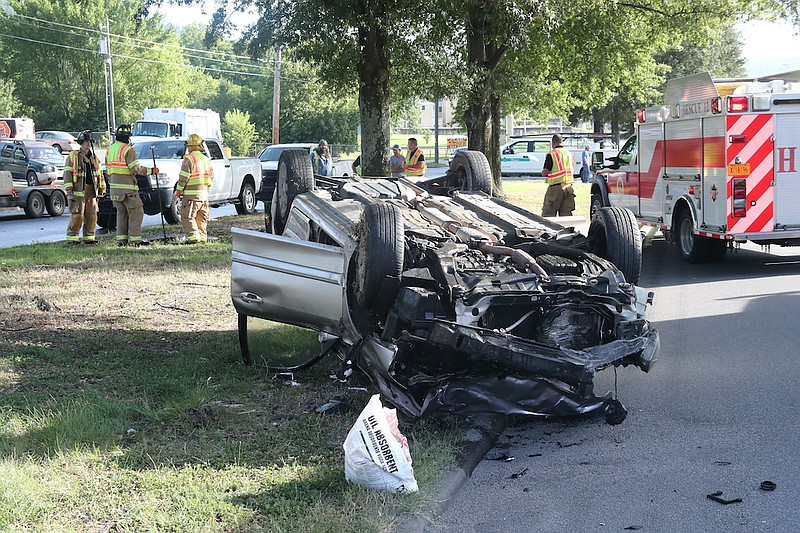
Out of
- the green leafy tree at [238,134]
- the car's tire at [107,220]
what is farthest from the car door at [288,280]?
the green leafy tree at [238,134]

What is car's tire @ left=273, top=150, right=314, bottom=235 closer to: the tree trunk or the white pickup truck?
the white pickup truck

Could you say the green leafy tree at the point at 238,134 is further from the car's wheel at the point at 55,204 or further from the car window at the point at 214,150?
the car window at the point at 214,150

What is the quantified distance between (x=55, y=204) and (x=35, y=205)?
56 centimetres

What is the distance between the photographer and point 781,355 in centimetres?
766

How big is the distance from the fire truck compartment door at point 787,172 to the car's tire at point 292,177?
6.54 m

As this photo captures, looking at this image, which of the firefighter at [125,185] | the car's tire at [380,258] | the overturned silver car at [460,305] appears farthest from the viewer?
the firefighter at [125,185]

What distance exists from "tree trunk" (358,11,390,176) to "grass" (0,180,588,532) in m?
8.97

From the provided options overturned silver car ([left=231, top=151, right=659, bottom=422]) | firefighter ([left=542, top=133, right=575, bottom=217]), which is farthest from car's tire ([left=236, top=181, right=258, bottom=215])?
overturned silver car ([left=231, top=151, right=659, bottom=422])

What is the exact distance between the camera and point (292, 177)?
881 cm

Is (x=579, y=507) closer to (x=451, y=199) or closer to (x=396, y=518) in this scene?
(x=396, y=518)

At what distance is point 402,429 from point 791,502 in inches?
89.4

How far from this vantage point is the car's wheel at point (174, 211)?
1816 centimetres

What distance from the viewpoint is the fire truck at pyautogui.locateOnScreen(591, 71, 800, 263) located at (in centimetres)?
1187

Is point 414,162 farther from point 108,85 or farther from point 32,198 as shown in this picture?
point 108,85
